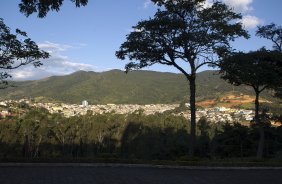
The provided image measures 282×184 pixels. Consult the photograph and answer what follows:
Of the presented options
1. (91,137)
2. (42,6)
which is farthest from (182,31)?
(91,137)

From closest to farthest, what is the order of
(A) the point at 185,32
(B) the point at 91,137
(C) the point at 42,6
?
(C) the point at 42,6, (A) the point at 185,32, (B) the point at 91,137

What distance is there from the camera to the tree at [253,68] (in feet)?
73.1

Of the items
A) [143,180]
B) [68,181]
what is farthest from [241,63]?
[68,181]

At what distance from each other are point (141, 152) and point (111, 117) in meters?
19.0

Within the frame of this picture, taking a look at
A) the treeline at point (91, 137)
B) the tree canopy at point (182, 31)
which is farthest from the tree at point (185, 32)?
the treeline at point (91, 137)

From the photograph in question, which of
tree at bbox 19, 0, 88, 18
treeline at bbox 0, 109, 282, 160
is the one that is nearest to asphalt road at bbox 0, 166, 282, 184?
tree at bbox 19, 0, 88, 18

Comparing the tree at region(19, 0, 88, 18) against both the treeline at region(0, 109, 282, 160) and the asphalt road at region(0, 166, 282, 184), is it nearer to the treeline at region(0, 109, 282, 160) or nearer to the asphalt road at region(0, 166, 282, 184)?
the asphalt road at region(0, 166, 282, 184)

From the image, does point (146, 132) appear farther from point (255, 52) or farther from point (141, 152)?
point (255, 52)

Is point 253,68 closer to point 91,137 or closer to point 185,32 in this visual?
point 185,32

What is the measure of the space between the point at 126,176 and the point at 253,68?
44.3ft

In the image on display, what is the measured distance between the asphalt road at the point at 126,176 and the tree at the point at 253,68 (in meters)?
8.26

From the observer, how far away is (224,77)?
26.1m

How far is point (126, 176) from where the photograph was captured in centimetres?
1302

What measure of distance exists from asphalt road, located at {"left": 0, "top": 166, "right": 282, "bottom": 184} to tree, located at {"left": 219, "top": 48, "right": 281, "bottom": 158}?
8261mm
